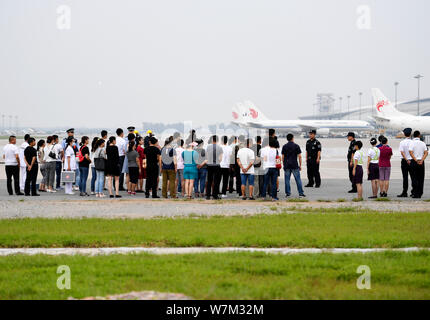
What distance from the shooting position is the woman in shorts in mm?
18094

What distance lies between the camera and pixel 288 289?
23.0 feet

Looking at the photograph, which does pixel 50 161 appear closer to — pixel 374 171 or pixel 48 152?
pixel 48 152

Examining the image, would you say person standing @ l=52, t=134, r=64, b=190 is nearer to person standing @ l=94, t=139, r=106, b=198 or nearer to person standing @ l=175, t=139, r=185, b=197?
person standing @ l=94, t=139, r=106, b=198

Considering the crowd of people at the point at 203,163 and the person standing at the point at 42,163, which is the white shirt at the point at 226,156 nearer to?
the crowd of people at the point at 203,163

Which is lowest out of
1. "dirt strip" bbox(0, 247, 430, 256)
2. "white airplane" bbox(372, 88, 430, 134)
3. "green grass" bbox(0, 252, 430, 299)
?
"dirt strip" bbox(0, 247, 430, 256)

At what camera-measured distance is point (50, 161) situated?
20.2 metres

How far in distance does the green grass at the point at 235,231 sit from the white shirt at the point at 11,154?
6.33 metres

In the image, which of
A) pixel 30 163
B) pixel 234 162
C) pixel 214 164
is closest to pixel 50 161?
pixel 30 163

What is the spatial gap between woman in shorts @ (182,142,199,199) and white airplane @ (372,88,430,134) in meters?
64.4

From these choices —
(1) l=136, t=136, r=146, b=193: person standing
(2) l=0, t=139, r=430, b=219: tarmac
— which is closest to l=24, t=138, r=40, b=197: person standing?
(2) l=0, t=139, r=430, b=219: tarmac

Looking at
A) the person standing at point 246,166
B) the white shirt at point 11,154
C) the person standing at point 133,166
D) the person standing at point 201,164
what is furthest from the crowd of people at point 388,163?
the white shirt at point 11,154

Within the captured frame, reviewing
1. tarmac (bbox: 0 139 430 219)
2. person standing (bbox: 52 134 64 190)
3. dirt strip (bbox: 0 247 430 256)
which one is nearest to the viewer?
dirt strip (bbox: 0 247 430 256)

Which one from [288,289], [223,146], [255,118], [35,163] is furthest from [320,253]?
[255,118]
